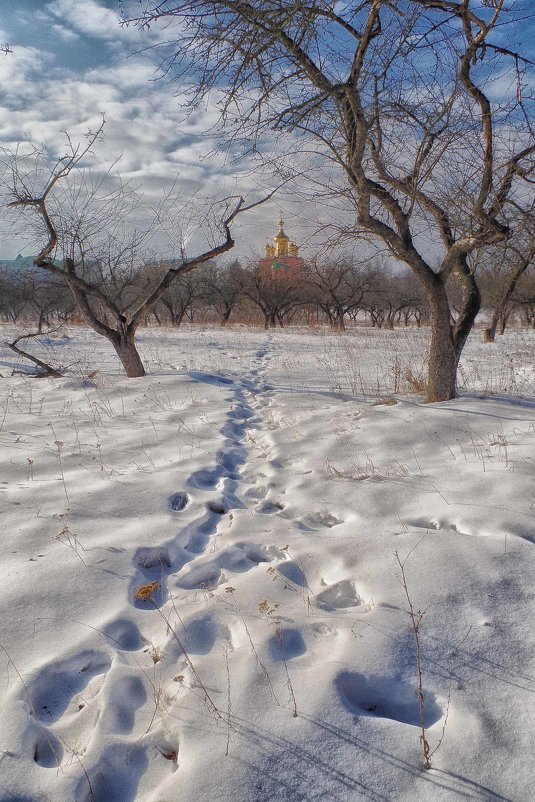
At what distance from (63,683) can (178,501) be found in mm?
1776

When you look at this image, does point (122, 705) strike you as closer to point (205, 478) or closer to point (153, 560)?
point (153, 560)

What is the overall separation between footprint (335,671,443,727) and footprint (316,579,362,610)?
0.50 metres

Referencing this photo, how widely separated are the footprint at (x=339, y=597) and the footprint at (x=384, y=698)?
501 millimetres

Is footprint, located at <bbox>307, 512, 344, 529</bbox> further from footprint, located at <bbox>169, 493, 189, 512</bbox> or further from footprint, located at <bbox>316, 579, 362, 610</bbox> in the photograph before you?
footprint, located at <bbox>169, 493, 189, 512</bbox>

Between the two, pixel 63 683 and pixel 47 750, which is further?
pixel 63 683

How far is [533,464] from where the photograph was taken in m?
3.58

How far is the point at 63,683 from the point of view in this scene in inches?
74.0

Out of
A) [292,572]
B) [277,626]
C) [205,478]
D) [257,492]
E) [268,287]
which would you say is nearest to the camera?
[277,626]

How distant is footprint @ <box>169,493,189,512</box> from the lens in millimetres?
3514

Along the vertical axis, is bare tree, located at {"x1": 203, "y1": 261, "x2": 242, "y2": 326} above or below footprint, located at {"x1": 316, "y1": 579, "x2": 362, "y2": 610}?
above

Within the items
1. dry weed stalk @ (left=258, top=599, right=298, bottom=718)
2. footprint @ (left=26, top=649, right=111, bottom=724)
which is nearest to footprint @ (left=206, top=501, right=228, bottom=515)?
dry weed stalk @ (left=258, top=599, right=298, bottom=718)

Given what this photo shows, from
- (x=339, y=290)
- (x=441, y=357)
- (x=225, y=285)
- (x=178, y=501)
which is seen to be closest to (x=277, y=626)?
(x=178, y=501)

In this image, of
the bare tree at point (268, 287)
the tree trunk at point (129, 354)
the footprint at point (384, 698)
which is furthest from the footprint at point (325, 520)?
the bare tree at point (268, 287)

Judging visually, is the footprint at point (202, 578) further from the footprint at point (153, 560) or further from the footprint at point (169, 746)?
the footprint at point (169, 746)
